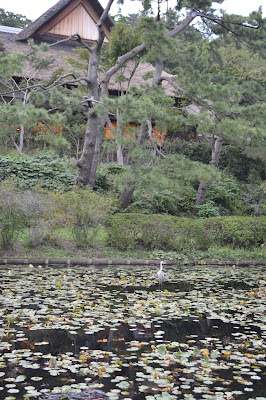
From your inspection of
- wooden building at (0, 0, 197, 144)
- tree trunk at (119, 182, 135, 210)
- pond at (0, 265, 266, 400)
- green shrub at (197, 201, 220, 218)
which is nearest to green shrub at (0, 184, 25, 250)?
pond at (0, 265, 266, 400)

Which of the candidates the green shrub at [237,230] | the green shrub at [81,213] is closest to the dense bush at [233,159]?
the green shrub at [237,230]

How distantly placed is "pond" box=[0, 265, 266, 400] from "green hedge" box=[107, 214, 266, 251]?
87.8 inches

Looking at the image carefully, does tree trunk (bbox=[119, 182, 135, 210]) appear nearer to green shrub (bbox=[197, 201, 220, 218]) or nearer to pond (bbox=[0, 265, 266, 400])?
green shrub (bbox=[197, 201, 220, 218])

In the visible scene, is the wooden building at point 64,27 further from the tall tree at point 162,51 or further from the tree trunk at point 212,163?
the tall tree at point 162,51

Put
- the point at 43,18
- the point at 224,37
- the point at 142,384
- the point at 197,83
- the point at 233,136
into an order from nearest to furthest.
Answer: the point at 142,384 < the point at 233,136 < the point at 197,83 < the point at 224,37 < the point at 43,18

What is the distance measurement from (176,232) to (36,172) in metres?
6.00

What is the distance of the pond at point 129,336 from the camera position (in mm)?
4629

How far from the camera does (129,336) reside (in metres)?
6.23

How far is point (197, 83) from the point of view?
12.5m

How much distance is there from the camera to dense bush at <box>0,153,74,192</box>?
1590cm

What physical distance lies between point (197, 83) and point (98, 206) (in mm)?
3904

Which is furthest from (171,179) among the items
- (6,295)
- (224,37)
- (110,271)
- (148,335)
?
(148,335)

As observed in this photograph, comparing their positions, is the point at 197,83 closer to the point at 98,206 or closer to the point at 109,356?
the point at 98,206

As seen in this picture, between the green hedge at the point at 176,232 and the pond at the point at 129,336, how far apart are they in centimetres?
223
